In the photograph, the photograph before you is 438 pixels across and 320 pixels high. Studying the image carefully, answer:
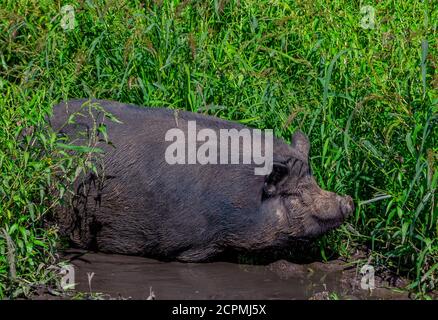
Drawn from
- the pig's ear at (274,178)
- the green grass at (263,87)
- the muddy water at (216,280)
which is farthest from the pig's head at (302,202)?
the muddy water at (216,280)

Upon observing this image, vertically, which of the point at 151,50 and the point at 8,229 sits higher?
the point at 151,50

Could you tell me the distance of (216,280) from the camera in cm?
600

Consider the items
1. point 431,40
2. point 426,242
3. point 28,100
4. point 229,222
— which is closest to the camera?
point 426,242

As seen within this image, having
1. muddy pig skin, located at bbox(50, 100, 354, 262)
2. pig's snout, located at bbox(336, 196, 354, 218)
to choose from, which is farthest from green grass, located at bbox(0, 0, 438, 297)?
muddy pig skin, located at bbox(50, 100, 354, 262)

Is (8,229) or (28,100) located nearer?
(8,229)

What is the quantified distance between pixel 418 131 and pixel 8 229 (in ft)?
8.30

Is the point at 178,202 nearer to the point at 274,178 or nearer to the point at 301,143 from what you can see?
the point at 274,178

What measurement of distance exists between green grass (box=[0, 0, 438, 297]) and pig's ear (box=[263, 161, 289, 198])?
29 cm

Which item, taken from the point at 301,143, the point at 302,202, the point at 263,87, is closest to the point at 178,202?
the point at 302,202

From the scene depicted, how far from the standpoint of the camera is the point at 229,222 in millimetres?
6246
